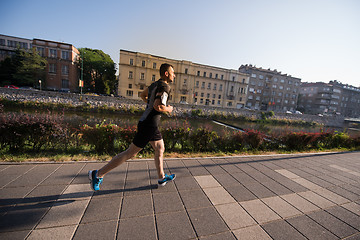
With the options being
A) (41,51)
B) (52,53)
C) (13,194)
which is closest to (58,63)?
(52,53)

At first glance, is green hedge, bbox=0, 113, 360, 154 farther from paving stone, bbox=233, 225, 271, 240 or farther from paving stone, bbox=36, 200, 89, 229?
paving stone, bbox=233, 225, 271, 240

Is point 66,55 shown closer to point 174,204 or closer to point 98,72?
point 98,72

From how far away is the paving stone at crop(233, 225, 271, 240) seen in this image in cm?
189

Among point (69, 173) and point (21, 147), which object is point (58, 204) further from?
point (21, 147)

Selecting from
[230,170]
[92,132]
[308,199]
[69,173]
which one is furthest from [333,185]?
[92,132]

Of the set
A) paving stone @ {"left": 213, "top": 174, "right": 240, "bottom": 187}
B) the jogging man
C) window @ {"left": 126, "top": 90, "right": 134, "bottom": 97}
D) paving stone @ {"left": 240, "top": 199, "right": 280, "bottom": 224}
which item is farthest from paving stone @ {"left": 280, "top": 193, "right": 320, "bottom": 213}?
window @ {"left": 126, "top": 90, "right": 134, "bottom": 97}

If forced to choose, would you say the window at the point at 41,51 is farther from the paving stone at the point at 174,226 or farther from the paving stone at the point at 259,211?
the paving stone at the point at 259,211

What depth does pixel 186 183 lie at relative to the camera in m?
3.08

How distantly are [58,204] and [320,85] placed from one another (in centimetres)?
9126

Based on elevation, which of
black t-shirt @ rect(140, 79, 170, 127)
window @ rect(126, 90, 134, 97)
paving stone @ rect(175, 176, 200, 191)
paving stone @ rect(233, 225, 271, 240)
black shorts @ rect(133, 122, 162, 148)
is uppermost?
window @ rect(126, 90, 134, 97)

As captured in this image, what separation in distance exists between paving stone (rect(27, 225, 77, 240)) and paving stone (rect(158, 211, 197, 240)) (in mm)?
987

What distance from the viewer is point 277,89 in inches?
2287

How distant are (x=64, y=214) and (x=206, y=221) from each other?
186cm

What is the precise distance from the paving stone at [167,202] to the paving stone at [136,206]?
0.10 m
